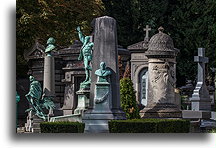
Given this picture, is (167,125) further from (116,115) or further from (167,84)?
(167,84)

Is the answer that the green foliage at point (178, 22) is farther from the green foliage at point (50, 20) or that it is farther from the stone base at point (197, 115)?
the stone base at point (197, 115)

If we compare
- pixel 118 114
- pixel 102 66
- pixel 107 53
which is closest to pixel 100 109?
pixel 118 114

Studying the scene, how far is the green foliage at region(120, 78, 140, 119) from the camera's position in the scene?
1470 cm

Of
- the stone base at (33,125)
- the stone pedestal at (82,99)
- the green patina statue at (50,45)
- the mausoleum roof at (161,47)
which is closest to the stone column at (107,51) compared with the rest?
Answer: the mausoleum roof at (161,47)

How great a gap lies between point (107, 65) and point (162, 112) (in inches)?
85.9

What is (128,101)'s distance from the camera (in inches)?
592

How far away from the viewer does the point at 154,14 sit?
31.3 metres

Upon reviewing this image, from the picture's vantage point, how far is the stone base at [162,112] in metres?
14.6

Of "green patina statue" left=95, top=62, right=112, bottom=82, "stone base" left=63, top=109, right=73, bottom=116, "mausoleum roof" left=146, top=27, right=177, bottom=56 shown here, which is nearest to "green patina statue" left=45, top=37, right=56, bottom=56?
"stone base" left=63, top=109, right=73, bottom=116

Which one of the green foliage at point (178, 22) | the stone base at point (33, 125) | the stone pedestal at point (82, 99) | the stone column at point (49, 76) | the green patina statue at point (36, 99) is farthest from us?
the green foliage at point (178, 22)

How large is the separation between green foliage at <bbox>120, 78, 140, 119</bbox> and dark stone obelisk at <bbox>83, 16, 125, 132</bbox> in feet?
4.44

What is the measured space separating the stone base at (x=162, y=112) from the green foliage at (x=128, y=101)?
26 centimetres

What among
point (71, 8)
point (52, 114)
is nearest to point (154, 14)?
point (71, 8)

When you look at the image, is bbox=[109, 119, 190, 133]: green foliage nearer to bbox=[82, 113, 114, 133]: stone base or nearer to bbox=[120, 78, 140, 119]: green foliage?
bbox=[82, 113, 114, 133]: stone base
